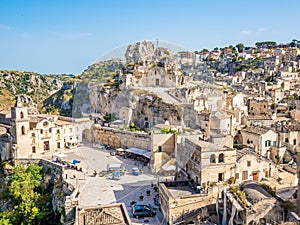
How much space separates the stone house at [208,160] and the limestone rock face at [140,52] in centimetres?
386

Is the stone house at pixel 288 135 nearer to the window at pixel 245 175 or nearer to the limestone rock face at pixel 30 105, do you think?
the window at pixel 245 175

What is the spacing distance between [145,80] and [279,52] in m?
64.5

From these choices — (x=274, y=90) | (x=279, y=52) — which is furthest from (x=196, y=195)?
(x=279, y=52)

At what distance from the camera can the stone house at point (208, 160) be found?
46.3ft

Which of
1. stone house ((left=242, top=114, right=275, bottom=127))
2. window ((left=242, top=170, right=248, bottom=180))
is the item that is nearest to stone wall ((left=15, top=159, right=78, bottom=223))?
window ((left=242, top=170, right=248, bottom=180))

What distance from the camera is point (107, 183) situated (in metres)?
17.7

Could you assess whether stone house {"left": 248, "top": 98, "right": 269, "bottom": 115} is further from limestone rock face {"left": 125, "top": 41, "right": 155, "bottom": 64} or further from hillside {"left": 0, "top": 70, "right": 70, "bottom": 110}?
hillside {"left": 0, "top": 70, "right": 70, "bottom": 110}

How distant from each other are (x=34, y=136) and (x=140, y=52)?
1635cm

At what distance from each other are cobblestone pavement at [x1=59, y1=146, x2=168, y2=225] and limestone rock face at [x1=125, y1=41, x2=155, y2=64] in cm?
629

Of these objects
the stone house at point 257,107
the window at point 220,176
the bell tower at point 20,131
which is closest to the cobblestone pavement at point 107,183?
the window at point 220,176

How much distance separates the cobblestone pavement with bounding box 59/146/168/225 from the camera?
15.5 meters

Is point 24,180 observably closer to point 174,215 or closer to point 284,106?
point 174,215

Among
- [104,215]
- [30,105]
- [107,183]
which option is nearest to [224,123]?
[107,183]

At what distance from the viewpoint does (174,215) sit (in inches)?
512
